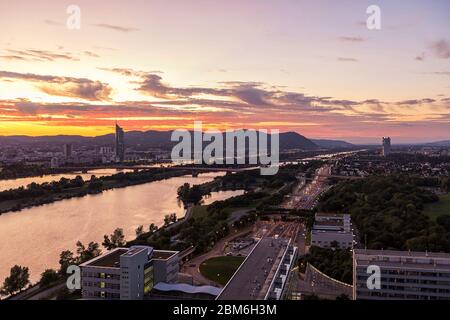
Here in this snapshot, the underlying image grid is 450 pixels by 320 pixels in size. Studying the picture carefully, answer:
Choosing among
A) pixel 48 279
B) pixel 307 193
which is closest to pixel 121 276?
pixel 48 279

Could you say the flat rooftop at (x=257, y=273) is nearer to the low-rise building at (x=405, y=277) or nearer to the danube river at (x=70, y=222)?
the low-rise building at (x=405, y=277)

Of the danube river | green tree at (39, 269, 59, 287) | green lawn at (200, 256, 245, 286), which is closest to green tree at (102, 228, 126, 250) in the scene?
the danube river

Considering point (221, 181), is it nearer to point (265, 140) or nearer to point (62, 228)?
point (62, 228)

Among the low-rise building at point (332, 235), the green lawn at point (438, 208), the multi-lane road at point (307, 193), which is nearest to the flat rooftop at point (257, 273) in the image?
the low-rise building at point (332, 235)
